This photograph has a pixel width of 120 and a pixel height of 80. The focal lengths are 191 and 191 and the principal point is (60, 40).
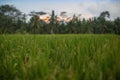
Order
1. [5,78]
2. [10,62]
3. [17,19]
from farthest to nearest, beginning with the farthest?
[17,19] < [10,62] < [5,78]

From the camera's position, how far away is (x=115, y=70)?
4.89 ft

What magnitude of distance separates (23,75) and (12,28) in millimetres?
59807

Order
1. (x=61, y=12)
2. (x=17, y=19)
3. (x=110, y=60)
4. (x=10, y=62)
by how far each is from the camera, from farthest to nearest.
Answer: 1. (x=61, y=12)
2. (x=17, y=19)
3. (x=10, y=62)
4. (x=110, y=60)

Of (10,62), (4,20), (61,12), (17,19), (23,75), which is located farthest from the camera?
(61,12)

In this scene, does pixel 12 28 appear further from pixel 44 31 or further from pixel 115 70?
pixel 115 70

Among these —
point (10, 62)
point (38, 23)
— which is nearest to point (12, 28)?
point (38, 23)

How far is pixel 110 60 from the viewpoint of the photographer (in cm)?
185

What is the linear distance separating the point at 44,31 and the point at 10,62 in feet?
196

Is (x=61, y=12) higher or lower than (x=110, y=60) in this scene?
higher

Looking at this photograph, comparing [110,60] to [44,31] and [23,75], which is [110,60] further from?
[44,31]

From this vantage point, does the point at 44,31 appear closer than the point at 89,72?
No

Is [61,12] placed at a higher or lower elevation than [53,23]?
higher

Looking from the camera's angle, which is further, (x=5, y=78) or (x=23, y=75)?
(x=5, y=78)

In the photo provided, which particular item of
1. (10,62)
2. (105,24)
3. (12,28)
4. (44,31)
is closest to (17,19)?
(12,28)
